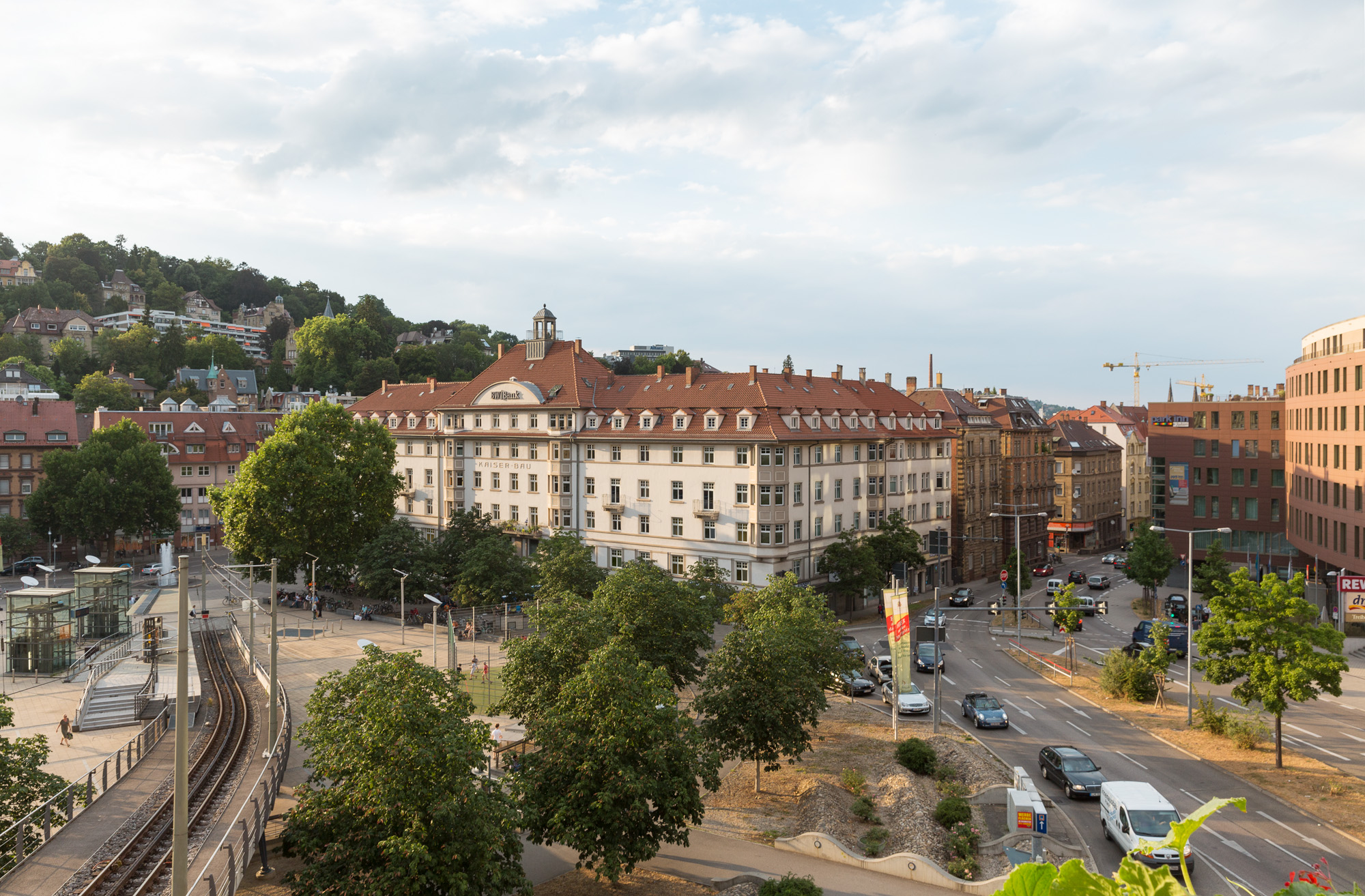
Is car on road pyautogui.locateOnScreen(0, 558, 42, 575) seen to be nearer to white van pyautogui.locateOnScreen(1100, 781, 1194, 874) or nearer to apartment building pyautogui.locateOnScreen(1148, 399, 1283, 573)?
white van pyautogui.locateOnScreen(1100, 781, 1194, 874)

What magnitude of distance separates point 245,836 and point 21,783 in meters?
8.69

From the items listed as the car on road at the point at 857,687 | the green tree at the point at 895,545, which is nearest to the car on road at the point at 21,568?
the green tree at the point at 895,545

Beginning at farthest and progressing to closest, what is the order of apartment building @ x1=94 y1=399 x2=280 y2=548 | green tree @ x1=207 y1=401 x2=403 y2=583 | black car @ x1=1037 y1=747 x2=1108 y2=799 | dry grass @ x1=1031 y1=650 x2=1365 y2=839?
apartment building @ x1=94 y1=399 x2=280 y2=548 → green tree @ x1=207 y1=401 x2=403 y2=583 → black car @ x1=1037 y1=747 x2=1108 y2=799 → dry grass @ x1=1031 y1=650 x2=1365 y2=839

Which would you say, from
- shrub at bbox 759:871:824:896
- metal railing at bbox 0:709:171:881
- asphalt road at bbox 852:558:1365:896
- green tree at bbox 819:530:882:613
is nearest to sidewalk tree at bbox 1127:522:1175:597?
asphalt road at bbox 852:558:1365:896

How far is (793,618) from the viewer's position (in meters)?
34.7

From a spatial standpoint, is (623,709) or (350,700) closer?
(350,700)

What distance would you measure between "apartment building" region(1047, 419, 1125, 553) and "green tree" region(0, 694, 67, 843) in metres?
104

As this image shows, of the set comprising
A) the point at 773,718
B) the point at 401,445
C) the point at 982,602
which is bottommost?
the point at 982,602

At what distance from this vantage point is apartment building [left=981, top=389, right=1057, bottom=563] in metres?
94.0

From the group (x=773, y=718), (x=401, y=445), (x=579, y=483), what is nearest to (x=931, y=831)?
(x=773, y=718)

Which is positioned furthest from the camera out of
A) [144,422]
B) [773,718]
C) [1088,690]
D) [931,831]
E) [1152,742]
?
[144,422]

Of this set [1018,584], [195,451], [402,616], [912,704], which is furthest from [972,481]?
[195,451]

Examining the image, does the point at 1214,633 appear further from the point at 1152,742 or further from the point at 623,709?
the point at 623,709

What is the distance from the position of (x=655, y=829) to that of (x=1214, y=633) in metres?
25.4
